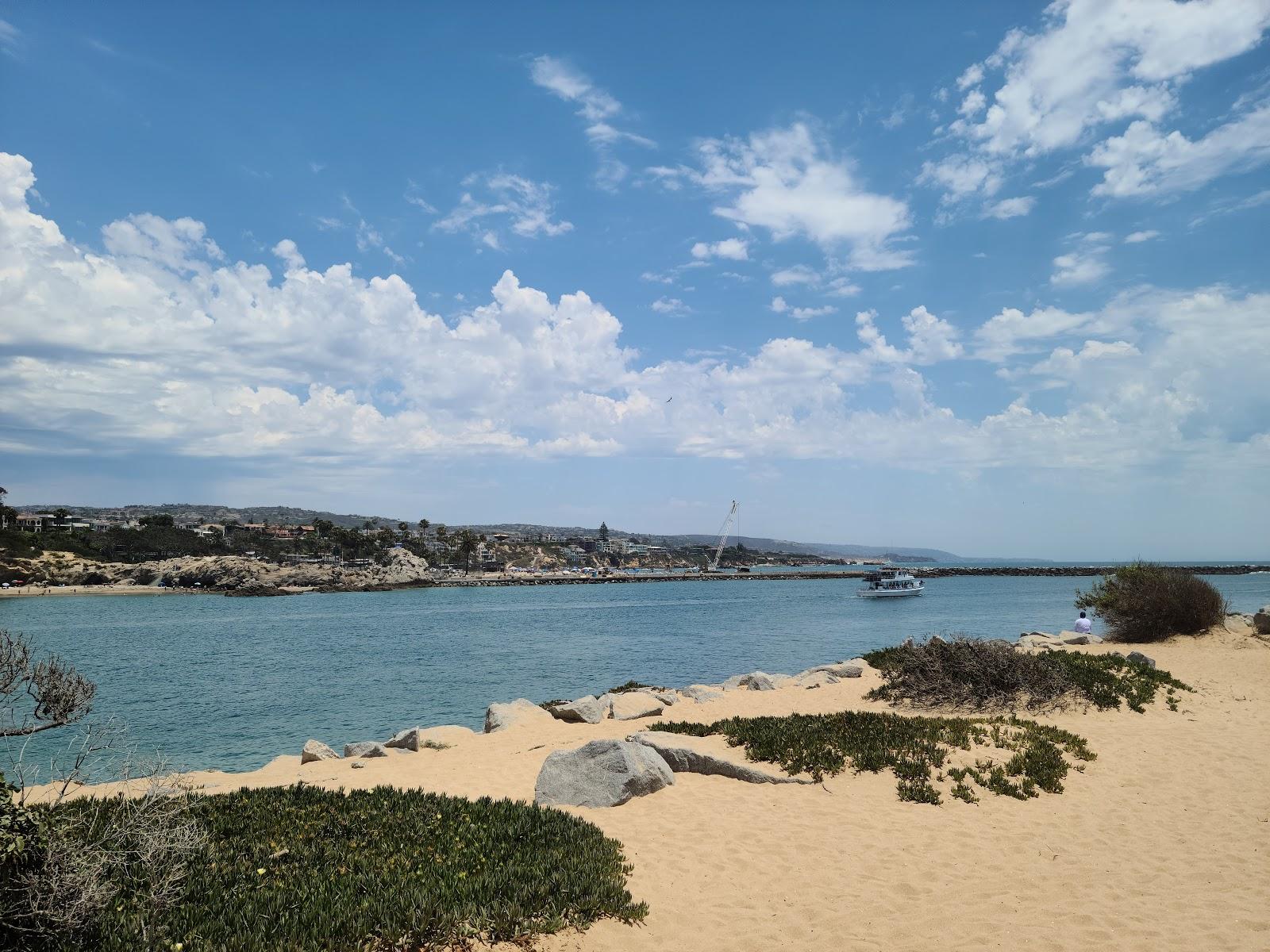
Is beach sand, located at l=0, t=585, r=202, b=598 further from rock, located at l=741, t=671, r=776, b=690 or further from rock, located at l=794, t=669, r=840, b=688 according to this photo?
rock, located at l=794, t=669, r=840, b=688

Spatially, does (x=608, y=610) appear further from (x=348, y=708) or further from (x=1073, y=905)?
(x=1073, y=905)

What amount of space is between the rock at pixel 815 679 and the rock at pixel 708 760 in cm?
1091

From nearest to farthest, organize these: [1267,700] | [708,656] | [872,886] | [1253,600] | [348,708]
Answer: [872,886] < [1267,700] < [348,708] < [708,656] < [1253,600]

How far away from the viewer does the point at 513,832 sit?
973cm

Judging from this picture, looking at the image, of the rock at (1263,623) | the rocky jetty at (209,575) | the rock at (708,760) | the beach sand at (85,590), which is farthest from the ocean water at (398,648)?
the rocky jetty at (209,575)

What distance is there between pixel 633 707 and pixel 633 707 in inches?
1.0

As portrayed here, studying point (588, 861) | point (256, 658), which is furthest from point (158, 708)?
point (588, 861)

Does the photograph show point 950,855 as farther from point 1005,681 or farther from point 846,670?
point 846,670

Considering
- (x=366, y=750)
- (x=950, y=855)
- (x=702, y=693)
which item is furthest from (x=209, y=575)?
(x=950, y=855)

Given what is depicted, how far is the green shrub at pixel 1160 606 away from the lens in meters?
30.7

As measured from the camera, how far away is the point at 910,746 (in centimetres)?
1456

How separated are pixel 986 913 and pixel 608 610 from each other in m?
77.6

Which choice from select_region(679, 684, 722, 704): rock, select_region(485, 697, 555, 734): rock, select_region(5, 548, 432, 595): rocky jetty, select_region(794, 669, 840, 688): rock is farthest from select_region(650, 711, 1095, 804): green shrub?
select_region(5, 548, 432, 595): rocky jetty

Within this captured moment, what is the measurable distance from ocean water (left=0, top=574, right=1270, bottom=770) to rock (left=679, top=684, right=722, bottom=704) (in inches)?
282
